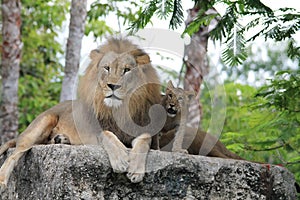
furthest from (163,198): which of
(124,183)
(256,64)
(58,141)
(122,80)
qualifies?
(256,64)

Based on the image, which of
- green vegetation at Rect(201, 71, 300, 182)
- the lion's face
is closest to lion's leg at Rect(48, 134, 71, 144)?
the lion's face

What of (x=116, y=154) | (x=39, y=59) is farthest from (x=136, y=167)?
(x=39, y=59)

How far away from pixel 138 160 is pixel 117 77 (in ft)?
2.13

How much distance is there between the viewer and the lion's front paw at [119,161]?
13.2 ft

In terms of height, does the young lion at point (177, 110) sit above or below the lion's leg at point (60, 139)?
above

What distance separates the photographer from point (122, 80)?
4.39m

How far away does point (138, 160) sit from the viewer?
4078mm

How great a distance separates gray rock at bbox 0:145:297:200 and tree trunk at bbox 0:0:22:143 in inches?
197

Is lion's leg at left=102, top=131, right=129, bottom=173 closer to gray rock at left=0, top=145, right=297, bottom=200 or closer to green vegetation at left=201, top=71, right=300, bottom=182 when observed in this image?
gray rock at left=0, top=145, right=297, bottom=200

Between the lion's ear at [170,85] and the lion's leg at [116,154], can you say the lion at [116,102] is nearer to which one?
the lion's leg at [116,154]

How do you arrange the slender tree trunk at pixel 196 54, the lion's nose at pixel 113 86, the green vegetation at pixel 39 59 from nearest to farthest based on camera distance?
the lion's nose at pixel 113 86
the slender tree trunk at pixel 196 54
the green vegetation at pixel 39 59

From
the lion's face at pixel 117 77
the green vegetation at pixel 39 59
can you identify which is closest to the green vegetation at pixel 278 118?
the lion's face at pixel 117 77

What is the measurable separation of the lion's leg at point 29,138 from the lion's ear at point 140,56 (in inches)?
41.6

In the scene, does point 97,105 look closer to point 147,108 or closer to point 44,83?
point 147,108
